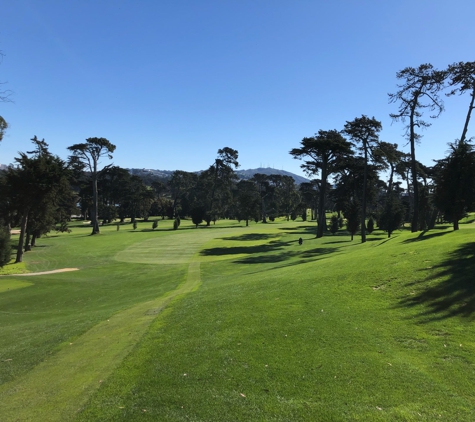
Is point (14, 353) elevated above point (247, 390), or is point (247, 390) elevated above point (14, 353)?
point (247, 390)

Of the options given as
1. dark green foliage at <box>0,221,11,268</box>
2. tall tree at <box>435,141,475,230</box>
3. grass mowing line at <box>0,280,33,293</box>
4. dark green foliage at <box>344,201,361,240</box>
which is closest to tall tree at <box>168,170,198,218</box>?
dark green foliage at <box>344,201,361,240</box>

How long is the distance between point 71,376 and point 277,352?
444 centimetres

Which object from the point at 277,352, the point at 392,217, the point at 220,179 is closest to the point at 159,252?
the point at 392,217

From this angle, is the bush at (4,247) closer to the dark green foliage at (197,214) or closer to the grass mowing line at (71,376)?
the grass mowing line at (71,376)

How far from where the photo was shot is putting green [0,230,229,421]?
217 inches

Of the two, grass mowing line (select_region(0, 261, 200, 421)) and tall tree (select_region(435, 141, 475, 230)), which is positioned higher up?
tall tree (select_region(435, 141, 475, 230))

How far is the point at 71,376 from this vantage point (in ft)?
22.5

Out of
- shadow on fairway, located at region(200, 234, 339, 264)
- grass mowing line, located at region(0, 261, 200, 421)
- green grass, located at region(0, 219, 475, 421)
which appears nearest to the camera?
green grass, located at region(0, 219, 475, 421)

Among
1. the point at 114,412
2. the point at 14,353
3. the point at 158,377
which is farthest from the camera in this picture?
the point at 14,353

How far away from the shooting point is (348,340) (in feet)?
23.0

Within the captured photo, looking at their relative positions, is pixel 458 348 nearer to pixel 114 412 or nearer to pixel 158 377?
pixel 158 377

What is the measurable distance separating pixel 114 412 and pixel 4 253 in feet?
90.7

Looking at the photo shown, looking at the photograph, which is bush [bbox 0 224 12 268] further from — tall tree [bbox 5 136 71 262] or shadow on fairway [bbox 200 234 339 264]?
shadow on fairway [bbox 200 234 339 264]

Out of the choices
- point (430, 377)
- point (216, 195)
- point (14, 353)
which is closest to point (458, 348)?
point (430, 377)
